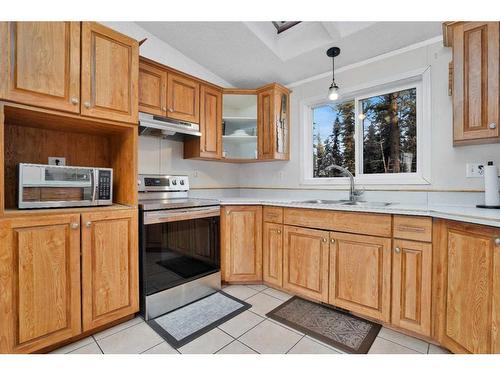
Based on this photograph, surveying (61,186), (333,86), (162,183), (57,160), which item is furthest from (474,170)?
(57,160)

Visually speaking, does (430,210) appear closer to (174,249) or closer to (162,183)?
(174,249)

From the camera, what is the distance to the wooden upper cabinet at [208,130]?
2.59 meters

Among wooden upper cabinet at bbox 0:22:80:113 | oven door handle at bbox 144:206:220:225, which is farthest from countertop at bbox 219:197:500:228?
wooden upper cabinet at bbox 0:22:80:113

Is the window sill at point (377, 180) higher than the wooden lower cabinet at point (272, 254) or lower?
higher

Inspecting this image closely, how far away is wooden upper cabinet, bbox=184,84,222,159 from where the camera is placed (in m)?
2.59

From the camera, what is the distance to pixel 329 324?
1766 millimetres

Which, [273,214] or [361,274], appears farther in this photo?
[273,214]

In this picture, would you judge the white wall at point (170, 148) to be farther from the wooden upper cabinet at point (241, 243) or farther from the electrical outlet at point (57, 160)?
the wooden upper cabinet at point (241, 243)

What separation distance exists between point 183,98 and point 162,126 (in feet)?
1.38

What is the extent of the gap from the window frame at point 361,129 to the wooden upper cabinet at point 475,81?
366 mm

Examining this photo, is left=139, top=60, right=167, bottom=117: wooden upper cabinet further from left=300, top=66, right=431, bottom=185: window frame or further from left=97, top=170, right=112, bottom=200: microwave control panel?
left=300, top=66, right=431, bottom=185: window frame

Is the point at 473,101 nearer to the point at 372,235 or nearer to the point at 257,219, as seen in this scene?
the point at 372,235

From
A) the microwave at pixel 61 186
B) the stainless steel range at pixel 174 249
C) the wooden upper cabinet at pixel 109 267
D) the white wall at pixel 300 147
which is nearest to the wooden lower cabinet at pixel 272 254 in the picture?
the stainless steel range at pixel 174 249
